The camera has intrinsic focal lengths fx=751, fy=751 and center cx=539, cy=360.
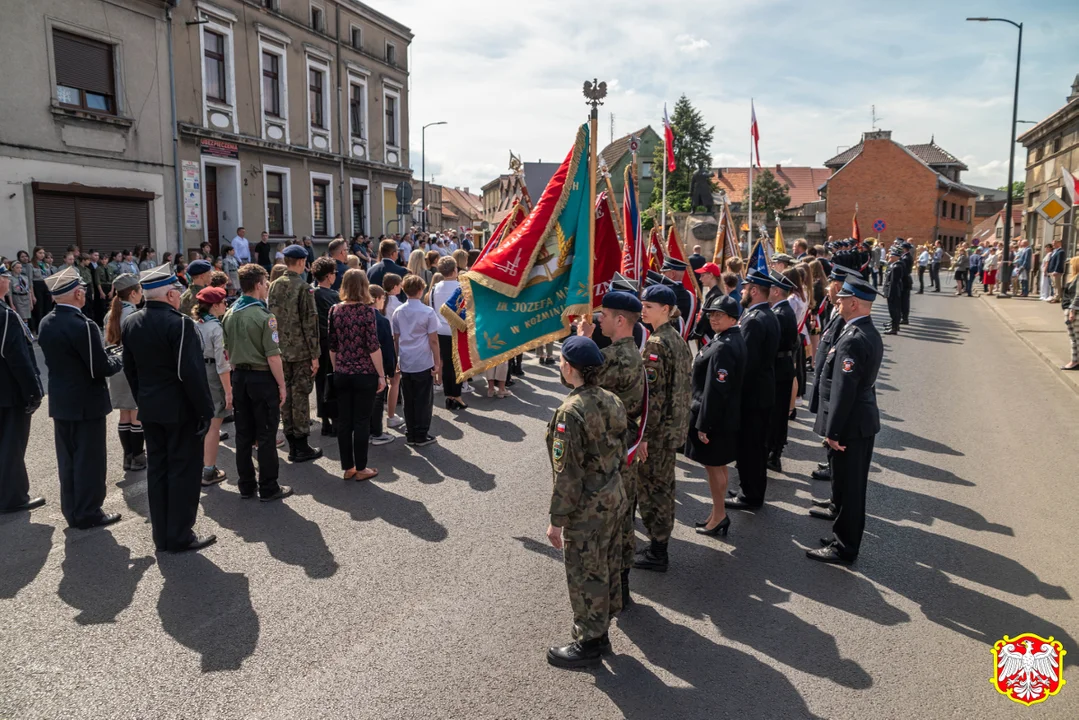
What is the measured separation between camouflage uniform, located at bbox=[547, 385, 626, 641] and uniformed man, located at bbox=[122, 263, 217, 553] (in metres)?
3.03

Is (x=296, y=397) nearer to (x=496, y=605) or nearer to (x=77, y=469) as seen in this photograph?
(x=77, y=469)

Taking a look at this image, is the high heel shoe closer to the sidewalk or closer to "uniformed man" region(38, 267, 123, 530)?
"uniformed man" region(38, 267, 123, 530)

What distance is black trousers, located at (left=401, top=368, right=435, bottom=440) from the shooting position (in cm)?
856

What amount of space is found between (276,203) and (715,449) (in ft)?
81.3

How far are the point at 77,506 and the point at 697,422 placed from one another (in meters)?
5.03

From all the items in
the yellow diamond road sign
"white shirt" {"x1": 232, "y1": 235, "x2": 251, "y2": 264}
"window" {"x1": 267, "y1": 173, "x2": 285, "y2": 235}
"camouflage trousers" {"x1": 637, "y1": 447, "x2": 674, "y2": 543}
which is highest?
"window" {"x1": 267, "y1": 173, "x2": 285, "y2": 235}

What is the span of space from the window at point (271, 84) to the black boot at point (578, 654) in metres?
26.0

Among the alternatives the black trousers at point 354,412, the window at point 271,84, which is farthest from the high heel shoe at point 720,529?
the window at point 271,84

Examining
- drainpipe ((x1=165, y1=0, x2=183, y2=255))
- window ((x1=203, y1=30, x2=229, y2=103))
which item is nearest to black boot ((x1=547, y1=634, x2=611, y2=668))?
drainpipe ((x1=165, y1=0, x2=183, y2=255))

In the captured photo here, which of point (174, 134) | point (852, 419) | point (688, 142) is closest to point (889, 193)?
point (688, 142)

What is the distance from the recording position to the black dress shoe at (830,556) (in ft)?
18.6

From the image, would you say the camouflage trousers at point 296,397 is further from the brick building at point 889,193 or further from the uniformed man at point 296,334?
the brick building at point 889,193

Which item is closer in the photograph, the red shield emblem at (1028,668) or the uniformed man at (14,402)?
the red shield emblem at (1028,668)

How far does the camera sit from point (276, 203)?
2725 centimetres
